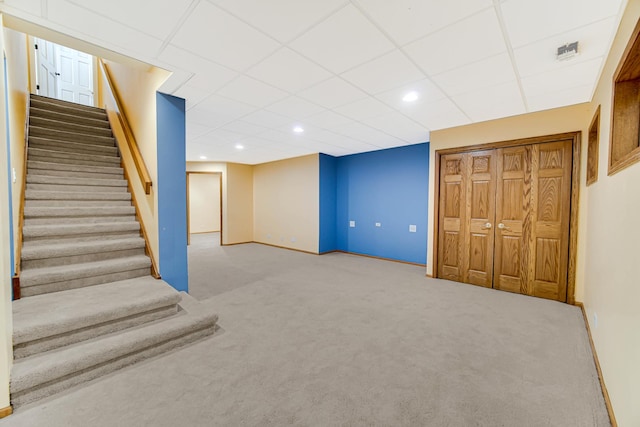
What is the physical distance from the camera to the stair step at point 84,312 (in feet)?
6.61

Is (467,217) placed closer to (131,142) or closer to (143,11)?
(143,11)

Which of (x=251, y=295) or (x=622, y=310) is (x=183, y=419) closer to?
(x=251, y=295)

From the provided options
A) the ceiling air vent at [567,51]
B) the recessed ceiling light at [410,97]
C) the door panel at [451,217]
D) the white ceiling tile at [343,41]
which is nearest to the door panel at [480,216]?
the door panel at [451,217]

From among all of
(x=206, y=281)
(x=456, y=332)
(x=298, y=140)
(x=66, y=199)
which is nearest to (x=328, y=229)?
(x=298, y=140)

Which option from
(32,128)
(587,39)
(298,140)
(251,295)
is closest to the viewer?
(587,39)

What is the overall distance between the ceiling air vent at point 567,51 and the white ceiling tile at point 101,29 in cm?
327

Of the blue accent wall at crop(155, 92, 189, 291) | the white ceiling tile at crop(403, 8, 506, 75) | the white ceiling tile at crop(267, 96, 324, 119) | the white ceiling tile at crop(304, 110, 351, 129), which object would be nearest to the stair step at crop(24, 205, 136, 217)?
the blue accent wall at crop(155, 92, 189, 291)

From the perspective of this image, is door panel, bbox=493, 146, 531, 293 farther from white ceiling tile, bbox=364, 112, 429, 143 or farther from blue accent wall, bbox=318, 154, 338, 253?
blue accent wall, bbox=318, 154, 338, 253

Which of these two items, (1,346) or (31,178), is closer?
(1,346)

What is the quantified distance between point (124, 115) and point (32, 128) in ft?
4.54

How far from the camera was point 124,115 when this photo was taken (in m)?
4.27

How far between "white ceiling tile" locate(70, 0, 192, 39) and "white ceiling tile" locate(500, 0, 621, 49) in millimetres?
2144

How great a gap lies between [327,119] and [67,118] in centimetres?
458

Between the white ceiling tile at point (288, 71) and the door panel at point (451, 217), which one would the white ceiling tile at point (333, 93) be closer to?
the white ceiling tile at point (288, 71)
